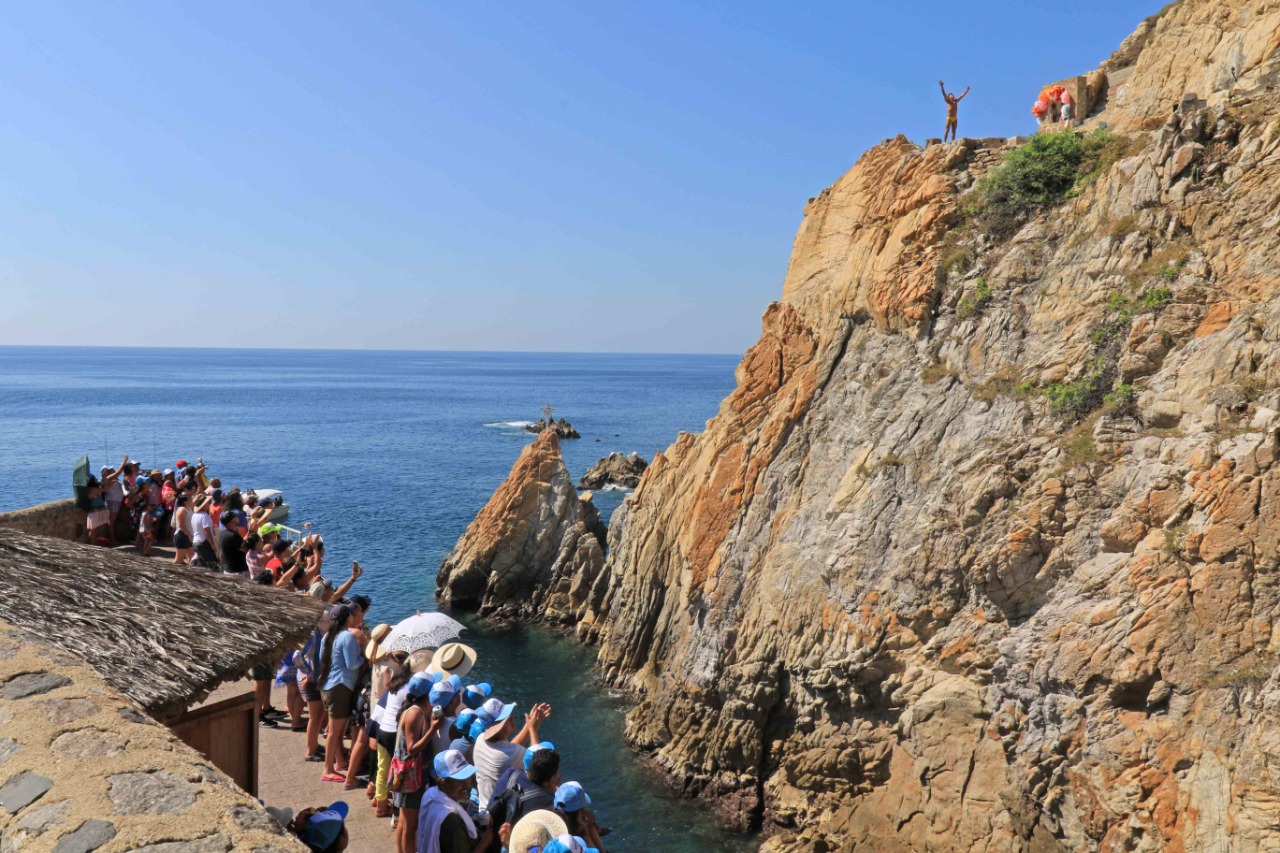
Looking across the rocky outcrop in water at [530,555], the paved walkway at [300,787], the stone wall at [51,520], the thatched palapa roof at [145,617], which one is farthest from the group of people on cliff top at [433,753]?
the rocky outcrop in water at [530,555]

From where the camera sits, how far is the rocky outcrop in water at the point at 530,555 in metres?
30.3

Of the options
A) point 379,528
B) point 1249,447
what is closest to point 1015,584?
point 1249,447

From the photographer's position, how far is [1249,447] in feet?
36.9

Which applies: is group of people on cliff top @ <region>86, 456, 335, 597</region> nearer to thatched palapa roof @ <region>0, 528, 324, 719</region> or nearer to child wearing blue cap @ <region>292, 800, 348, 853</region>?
thatched palapa roof @ <region>0, 528, 324, 719</region>

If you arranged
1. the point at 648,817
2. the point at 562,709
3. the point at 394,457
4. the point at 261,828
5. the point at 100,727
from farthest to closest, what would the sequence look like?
the point at 394,457 → the point at 562,709 → the point at 648,817 → the point at 100,727 → the point at 261,828

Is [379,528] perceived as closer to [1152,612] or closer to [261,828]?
[1152,612]

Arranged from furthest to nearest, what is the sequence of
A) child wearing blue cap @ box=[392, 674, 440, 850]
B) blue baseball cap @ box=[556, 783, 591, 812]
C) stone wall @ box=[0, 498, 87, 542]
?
stone wall @ box=[0, 498, 87, 542] → child wearing blue cap @ box=[392, 674, 440, 850] → blue baseball cap @ box=[556, 783, 591, 812]

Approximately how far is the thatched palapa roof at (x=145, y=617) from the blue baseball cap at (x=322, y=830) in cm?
142

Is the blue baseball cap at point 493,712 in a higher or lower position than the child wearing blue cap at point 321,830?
lower

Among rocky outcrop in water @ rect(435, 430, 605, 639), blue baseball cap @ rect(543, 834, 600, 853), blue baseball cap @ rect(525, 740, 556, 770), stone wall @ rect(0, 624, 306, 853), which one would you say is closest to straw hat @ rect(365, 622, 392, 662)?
blue baseball cap @ rect(525, 740, 556, 770)

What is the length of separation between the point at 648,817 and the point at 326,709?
8831mm

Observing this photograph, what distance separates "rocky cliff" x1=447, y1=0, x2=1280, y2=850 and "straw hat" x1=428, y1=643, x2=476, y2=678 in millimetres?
8099

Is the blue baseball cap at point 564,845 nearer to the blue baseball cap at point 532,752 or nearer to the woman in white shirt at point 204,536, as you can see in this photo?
the blue baseball cap at point 532,752

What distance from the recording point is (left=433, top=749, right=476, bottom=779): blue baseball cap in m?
A: 7.32
